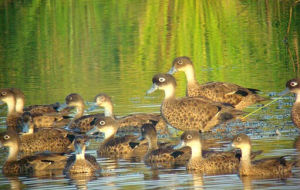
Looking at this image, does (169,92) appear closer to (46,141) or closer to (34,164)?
(46,141)

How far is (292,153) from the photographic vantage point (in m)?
13.6

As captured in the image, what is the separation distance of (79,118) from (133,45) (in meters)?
11.4

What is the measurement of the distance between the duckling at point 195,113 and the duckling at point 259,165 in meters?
3.87

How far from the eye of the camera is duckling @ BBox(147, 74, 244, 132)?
55.1ft

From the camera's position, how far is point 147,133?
596 inches

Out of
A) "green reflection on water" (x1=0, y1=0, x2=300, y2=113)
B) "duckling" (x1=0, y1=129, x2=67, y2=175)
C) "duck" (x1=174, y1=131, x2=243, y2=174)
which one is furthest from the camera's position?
"green reflection on water" (x1=0, y1=0, x2=300, y2=113)

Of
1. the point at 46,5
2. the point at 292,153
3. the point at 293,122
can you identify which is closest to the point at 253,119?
the point at 293,122

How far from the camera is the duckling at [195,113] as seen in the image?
1680 centimetres

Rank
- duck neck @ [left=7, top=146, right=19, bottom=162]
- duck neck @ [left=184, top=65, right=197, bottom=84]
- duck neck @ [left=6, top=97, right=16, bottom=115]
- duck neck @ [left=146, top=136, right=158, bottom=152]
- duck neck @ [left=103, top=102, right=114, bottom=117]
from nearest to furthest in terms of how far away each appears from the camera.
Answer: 1. duck neck @ [left=146, top=136, right=158, bottom=152]
2. duck neck @ [left=7, top=146, right=19, bottom=162]
3. duck neck @ [left=103, top=102, right=114, bottom=117]
4. duck neck @ [left=184, top=65, right=197, bottom=84]
5. duck neck @ [left=6, top=97, right=16, bottom=115]

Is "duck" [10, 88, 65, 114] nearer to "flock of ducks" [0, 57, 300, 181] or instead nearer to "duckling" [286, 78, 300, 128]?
"flock of ducks" [0, 57, 300, 181]

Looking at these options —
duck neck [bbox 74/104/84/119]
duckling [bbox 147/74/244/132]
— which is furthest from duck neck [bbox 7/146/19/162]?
duck neck [bbox 74/104/84/119]

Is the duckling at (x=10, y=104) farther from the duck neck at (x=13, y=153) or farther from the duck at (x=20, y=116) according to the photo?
the duck neck at (x=13, y=153)

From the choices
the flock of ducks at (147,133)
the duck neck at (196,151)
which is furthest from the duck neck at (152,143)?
the duck neck at (196,151)

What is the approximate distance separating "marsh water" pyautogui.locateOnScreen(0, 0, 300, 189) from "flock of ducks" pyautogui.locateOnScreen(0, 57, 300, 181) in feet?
1.06
